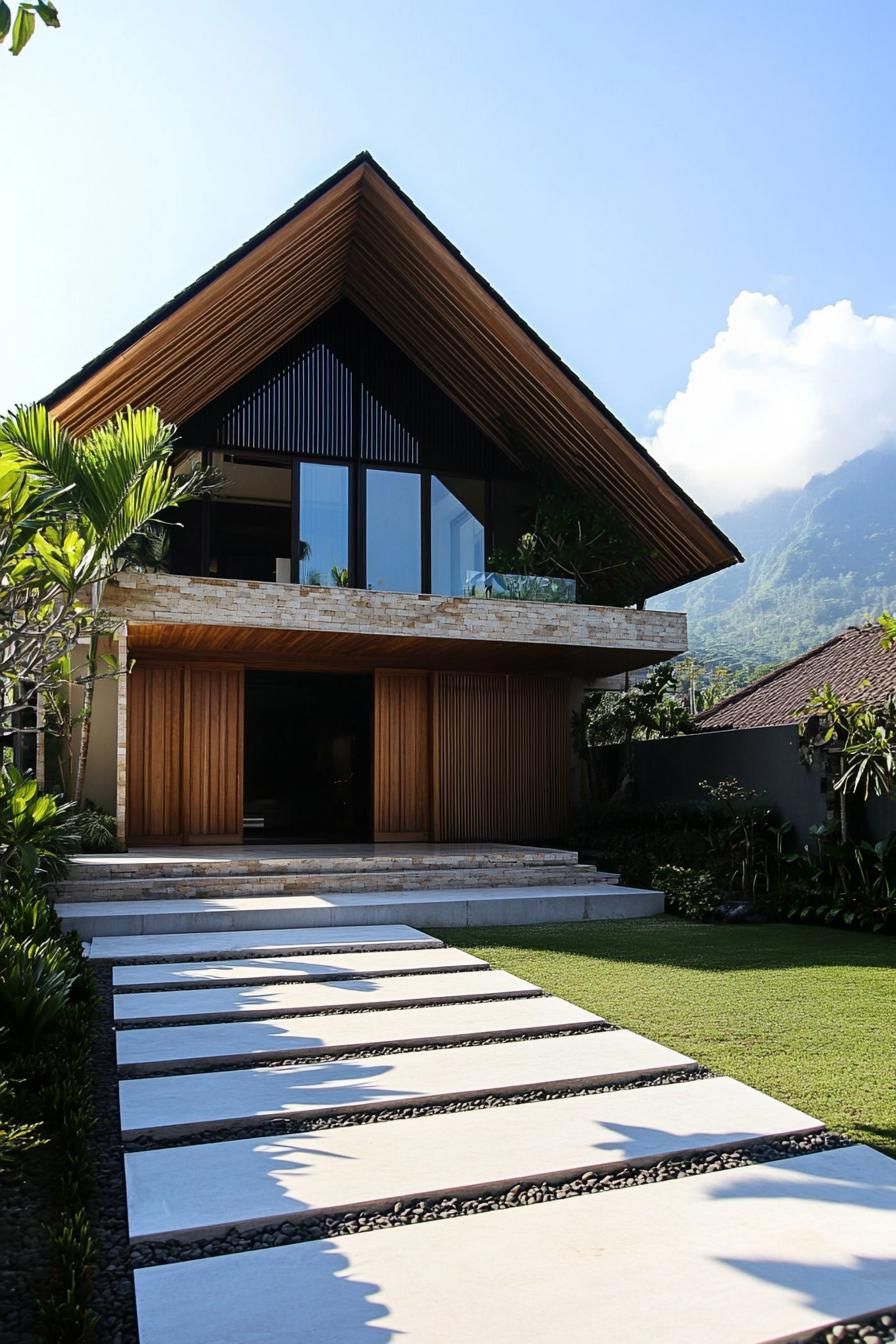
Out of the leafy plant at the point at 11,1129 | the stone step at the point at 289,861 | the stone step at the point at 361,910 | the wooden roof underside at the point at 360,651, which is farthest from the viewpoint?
the wooden roof underside at the point at 360,651

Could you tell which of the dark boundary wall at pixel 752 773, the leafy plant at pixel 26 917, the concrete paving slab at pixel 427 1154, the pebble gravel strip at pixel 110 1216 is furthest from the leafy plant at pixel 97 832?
the concrete paving slab at pixel 427 1154

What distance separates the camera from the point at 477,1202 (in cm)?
338

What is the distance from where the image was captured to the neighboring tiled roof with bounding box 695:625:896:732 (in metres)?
13.1

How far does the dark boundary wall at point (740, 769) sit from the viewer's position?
36.7 ft

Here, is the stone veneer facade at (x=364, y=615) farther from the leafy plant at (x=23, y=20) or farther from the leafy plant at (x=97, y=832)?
the leafy plant at (x=23, y=20)

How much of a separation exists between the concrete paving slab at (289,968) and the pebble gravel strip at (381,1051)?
5.45 ft

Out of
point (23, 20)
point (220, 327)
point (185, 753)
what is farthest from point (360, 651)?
point (23, 20)

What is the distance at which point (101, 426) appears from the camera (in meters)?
12.1

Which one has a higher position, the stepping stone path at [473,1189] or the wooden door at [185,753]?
the wooden door at [185,753]

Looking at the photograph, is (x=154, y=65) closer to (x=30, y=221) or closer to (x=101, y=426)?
(x=30, y=221)

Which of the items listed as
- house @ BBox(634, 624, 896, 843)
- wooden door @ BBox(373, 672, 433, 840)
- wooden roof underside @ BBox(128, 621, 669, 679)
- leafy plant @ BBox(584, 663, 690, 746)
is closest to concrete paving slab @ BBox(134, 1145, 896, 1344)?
house @ BBox(634, 624, 896, 843)

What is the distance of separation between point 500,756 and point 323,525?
420 centimetres

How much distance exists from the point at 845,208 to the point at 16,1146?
40.0 m

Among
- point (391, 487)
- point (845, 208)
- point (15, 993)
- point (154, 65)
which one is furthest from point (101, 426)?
point (845, 208)
